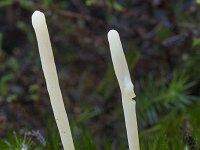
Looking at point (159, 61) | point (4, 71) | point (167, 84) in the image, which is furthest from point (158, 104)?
point (4, 71)

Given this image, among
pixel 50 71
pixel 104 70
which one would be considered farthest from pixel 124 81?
pixel 104 70

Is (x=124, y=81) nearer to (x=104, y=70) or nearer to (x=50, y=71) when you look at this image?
(x=50, y=71)

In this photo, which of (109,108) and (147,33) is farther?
(147,33)

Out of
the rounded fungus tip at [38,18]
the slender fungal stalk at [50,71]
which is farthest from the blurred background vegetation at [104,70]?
the rounded fungus tip at [38,18]

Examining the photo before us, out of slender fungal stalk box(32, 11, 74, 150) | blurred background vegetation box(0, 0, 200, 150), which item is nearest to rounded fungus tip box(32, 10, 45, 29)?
slender fungal stalk box(32, 11, 74, 150)

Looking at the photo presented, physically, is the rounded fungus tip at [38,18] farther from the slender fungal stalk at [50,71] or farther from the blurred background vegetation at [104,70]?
the blurred background vegetation at [104,70]

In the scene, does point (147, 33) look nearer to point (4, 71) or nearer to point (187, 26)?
point (187, 26)

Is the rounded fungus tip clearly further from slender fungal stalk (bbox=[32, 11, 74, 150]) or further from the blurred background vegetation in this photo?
the blurred background vegetation
